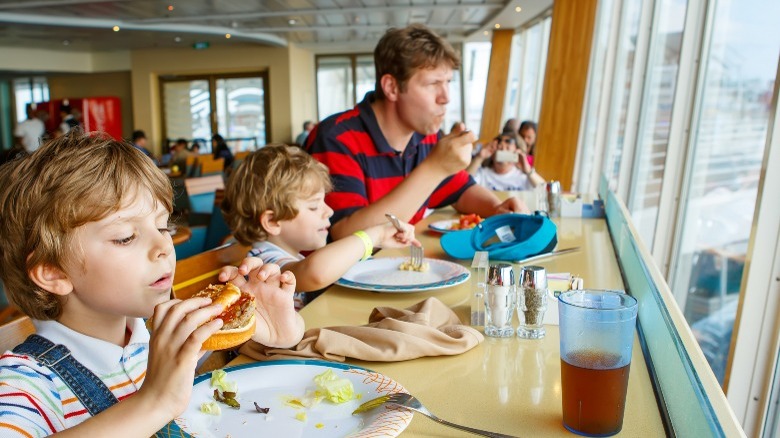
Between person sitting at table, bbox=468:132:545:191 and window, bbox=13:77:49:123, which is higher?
window, bbox=13:77:49:123

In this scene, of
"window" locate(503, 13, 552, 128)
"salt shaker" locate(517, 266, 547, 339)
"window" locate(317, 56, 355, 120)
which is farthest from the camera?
"window" locate(317, 56, 355, 120)

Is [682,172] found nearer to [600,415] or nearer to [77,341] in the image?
[600,415]

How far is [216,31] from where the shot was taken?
45.9ft

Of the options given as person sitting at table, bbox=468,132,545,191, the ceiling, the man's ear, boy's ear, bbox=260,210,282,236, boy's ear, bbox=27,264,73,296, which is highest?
the ceiling

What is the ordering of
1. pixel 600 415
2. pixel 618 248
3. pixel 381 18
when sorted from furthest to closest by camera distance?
pixel 381 18 < pixel 618 248 < pixel 600 415

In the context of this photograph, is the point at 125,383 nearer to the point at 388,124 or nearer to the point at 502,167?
the point at 388,124

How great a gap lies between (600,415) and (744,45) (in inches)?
92.3

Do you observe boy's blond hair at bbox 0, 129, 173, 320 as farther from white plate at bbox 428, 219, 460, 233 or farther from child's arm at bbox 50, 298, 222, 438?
white plate at bbox 428, 219, 460, 233

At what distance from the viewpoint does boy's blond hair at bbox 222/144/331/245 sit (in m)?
1.83

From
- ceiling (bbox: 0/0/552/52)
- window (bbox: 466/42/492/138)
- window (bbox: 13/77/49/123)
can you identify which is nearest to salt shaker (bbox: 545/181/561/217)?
ceiling (bbox: 0/0/552/52)

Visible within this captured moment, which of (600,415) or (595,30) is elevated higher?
(595,30)

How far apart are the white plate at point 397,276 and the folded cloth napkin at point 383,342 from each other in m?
0.33

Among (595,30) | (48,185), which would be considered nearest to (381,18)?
(595,30)

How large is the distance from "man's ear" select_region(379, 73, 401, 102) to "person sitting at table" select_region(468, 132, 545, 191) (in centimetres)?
261
